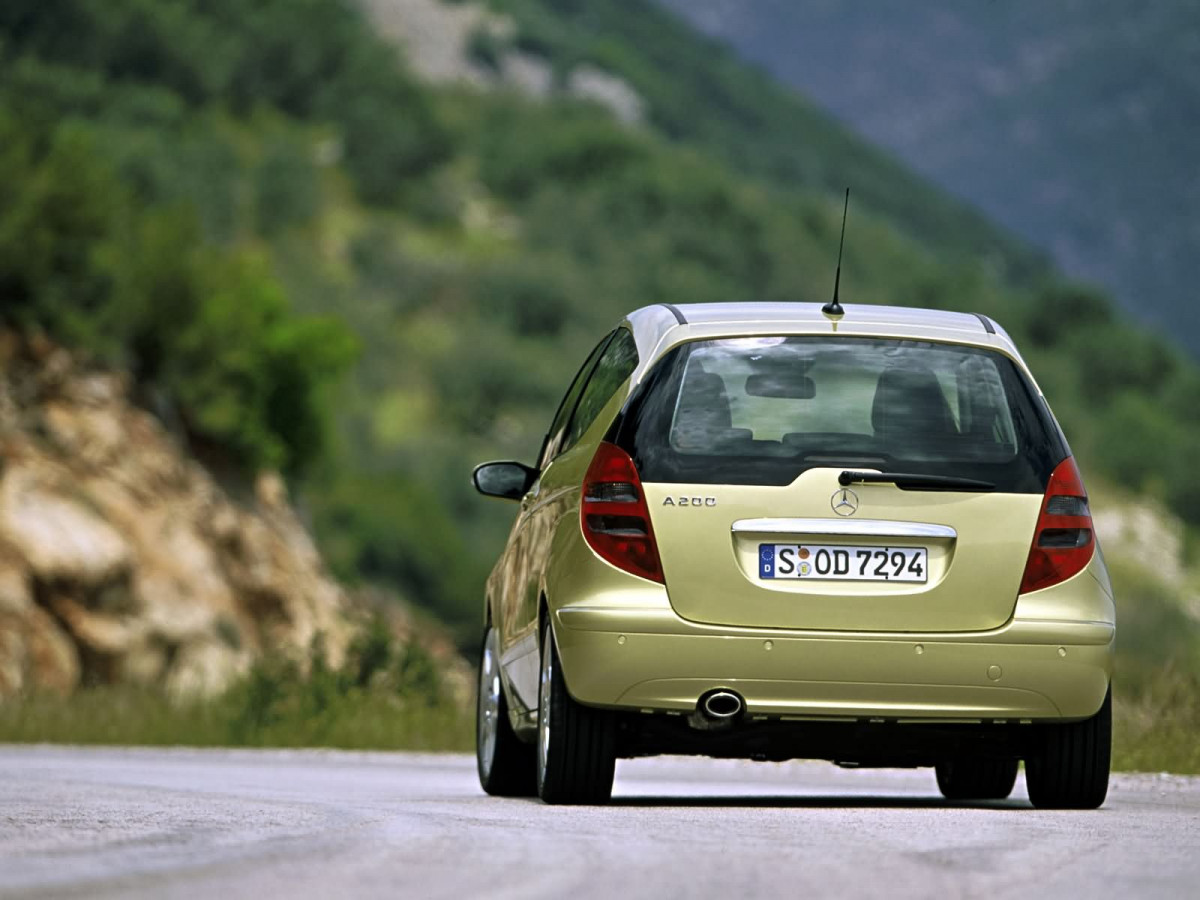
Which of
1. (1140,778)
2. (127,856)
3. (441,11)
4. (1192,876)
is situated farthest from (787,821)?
(441,11)

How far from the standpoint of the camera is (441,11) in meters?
170

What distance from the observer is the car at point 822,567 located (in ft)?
29.0

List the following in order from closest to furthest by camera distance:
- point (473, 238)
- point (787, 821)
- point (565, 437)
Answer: point (787, 821), point (565, 437), point (473, 238)

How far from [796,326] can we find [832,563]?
99 cm

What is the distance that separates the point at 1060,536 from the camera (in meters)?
9.06

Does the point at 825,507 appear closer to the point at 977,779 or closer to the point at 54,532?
the point at 977,779

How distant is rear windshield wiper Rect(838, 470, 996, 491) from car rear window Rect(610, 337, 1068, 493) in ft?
0.17

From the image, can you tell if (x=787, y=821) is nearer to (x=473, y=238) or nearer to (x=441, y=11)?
(x=473, y=238)

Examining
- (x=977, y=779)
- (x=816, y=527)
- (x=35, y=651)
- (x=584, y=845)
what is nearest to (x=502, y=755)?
(x=977, y=779)

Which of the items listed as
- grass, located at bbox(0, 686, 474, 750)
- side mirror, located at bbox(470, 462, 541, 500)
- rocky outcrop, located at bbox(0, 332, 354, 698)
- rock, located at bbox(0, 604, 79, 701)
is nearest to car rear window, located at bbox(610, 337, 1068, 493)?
side mirror, located at bbox(470, 462, 541, 500)

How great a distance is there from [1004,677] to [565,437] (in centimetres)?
237

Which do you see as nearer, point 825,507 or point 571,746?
point 825,507

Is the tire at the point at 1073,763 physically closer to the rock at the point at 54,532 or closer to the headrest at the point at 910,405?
the headrest at the point at 910,405

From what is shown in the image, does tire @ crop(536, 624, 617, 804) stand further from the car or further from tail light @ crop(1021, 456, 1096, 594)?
tail light @ crop(1021, 456, 1096, 594)
